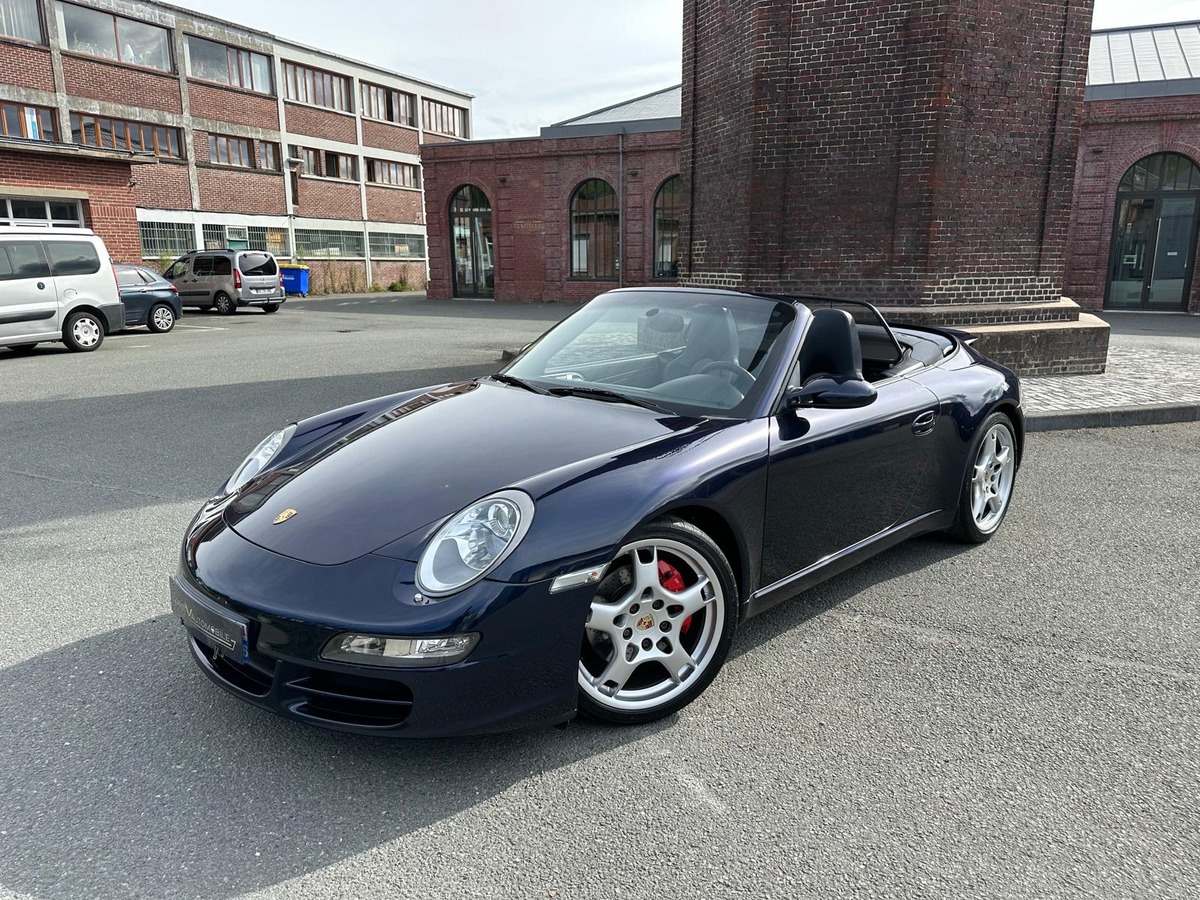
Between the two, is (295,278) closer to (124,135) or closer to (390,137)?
(124,135)

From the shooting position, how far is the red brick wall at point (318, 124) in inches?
1619

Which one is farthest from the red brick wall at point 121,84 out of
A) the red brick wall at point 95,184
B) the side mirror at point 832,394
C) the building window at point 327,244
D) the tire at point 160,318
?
the side mirror at point 832,394

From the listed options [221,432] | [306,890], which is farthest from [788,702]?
[221,432]

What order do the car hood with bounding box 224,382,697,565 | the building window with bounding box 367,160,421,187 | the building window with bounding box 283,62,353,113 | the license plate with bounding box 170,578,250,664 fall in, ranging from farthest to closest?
the building window with bounding box 367,160,421,187 → the building window with bounding box 283,62,353,113 → the car hood with bounding box 224,382,697,565 → the license plate with bounding box 170,578,250,664

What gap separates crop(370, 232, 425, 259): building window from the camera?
46.7 meters

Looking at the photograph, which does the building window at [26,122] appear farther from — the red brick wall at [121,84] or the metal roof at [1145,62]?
the metal roof at [1145,62]

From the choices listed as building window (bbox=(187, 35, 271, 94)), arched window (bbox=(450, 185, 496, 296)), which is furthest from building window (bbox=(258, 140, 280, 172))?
arched window (bbox=(450, 185, 496, 296))

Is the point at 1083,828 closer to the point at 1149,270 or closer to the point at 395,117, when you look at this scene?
the point at 1149,270

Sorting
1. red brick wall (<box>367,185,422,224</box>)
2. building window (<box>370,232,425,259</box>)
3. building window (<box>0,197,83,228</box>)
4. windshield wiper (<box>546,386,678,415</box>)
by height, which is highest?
red brick wall (<box>367,185,422,224</box>)

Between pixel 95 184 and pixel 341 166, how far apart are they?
2296cm

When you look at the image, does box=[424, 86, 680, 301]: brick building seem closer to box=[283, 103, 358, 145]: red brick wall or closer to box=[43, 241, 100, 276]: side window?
box=[283, 103, 358, 145]: red brick wall

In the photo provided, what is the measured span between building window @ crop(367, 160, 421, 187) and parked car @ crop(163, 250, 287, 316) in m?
22.9

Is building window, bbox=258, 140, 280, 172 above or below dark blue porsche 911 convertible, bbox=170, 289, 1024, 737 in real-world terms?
above

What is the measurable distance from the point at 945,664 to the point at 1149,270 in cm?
2499
